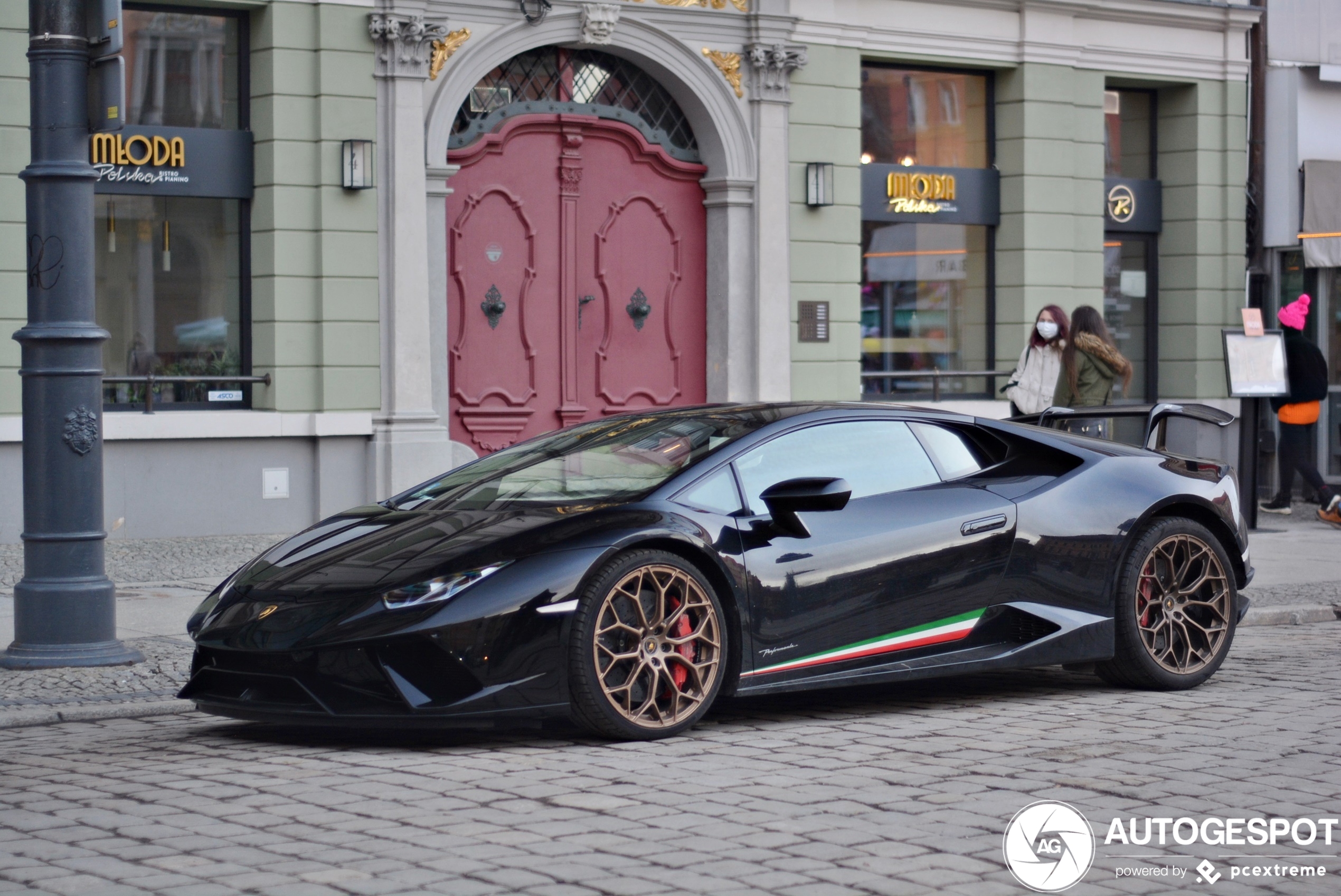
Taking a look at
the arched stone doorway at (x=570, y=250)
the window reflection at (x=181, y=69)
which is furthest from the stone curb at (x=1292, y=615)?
the window reflection at (x=181, y=69)

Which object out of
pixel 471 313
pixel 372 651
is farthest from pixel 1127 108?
pixel 372 651

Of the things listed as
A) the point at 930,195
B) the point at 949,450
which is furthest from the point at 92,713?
the point at 930,195

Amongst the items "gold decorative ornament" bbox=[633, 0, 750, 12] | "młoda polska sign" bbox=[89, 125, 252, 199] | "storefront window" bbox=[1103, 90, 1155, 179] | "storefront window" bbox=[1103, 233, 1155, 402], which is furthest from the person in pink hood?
"młoda polska sign" bbox=[89, 125, 252, 199]

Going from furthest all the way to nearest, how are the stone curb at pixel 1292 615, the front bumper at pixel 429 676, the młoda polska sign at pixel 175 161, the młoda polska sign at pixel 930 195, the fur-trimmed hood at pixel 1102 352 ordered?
the młoda polska sign at pixel 930 195 < the młoda polska sign at pixel 175 161 < the fur-trimmed hood at pixel 1102 352 < the stone curb at pixel 1292 615 < the front bumper at pixel 429 676

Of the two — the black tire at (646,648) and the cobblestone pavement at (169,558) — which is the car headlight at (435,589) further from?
the cobblestone pavement at (169,558)

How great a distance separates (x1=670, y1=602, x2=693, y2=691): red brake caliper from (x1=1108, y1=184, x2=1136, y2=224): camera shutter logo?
1348cm

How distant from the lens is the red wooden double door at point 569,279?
15164mm

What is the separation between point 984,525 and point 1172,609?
1.14m

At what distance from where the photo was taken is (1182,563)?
7.55m

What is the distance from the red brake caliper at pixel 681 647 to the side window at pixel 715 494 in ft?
1.36

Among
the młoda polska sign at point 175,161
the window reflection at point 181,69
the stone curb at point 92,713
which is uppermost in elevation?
the window reflection at point 181,69

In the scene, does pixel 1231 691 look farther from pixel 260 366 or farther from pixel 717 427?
pixel 260 366

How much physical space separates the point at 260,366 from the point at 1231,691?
9052 mm

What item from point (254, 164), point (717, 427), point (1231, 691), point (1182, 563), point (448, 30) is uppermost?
point (448, 30)
